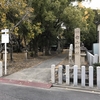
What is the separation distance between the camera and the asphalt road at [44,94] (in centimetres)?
582

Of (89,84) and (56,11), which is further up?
(56,11)

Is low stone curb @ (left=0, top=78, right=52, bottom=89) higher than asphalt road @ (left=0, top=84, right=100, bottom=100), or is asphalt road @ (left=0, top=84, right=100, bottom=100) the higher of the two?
low stone curb @ (left=0, top=78, right=52, bottom=89)

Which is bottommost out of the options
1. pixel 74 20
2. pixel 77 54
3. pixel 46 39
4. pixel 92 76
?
pixel 92 76

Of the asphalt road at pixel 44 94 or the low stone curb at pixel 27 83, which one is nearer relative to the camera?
the asphalt road at pixel 44 94

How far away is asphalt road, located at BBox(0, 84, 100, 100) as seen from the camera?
5820 mm

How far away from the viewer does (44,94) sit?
6.28 m

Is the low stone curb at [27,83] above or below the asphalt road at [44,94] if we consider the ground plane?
above

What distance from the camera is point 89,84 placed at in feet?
23.5

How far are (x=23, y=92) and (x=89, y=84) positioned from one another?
2859 mm

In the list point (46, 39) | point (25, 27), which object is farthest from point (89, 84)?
point (46, 39)

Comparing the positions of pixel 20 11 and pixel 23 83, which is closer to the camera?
pixel 23 83

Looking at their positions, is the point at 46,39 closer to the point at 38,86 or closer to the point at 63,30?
the point at 63,30

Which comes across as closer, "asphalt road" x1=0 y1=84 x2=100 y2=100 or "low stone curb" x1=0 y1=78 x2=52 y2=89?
"asphalt road" x1=0 y1=84 x2=100 y2=100

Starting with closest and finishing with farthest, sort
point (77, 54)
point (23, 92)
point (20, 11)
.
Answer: point (23, 92)
point (77, 54)
point (20, 11)
